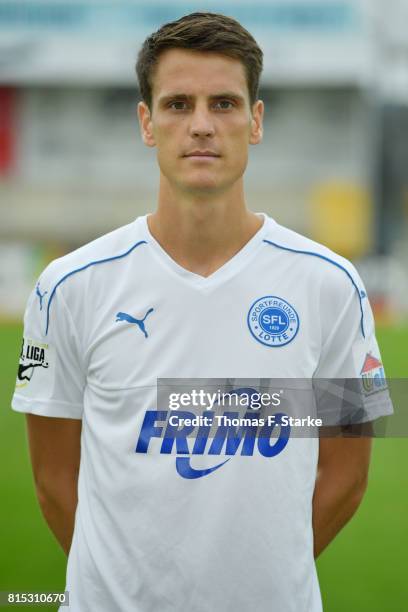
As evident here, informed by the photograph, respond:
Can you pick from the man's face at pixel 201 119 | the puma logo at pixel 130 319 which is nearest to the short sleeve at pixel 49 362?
the puma logo at pixel 130 319

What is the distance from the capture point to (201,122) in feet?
8.28

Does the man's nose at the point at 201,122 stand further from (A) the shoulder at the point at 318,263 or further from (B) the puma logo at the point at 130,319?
(B) the puma logo at the point at 130,319

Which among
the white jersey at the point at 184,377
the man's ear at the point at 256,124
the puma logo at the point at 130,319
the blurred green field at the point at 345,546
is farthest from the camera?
the blurred green field at the point at 345,546

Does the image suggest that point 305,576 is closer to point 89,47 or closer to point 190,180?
point 190,180

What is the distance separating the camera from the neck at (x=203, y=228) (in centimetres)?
262

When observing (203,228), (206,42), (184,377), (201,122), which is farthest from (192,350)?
(206,42)

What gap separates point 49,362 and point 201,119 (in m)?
0.69

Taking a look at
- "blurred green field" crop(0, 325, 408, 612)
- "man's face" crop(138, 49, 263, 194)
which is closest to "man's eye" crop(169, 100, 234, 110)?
"man's face" crop(138, 49, 263, 194)

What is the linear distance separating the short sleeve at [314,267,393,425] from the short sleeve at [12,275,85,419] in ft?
1.93

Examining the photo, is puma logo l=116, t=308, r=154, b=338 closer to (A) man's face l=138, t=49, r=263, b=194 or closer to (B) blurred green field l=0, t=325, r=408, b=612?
(A) man's face l=138, t=49, r=263, b=194

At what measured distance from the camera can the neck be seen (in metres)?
2.62

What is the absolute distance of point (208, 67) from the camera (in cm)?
255

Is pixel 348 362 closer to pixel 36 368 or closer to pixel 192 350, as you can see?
pixel 192 350

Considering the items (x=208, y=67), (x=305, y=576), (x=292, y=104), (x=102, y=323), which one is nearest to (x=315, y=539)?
(x=305, y=576)
